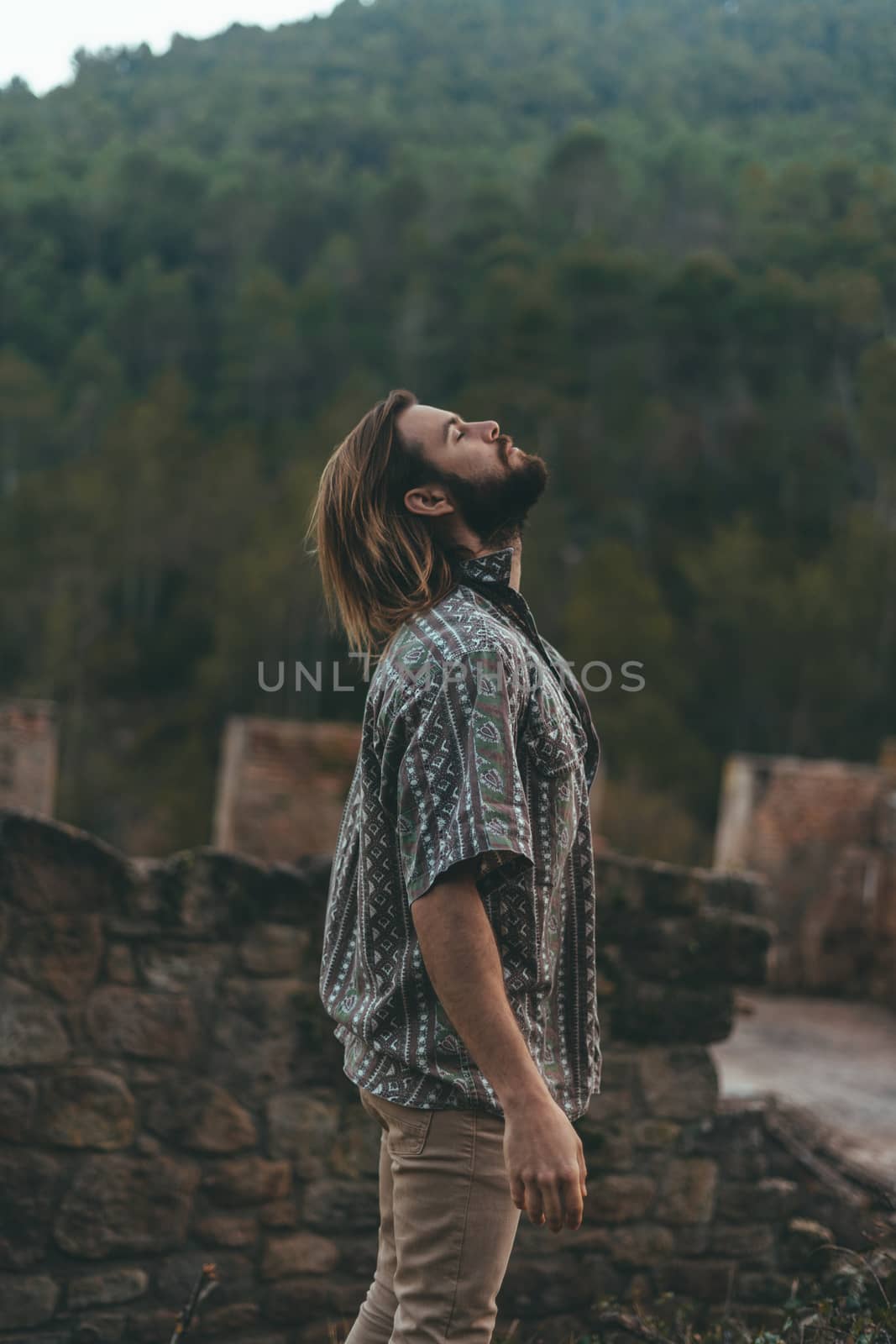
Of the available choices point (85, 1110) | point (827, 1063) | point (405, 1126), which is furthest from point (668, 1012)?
point (827, 1063)

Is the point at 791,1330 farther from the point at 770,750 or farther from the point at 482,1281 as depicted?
the point at 770,750

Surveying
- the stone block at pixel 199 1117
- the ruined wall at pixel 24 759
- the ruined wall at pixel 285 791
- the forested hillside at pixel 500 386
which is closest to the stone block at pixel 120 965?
the stone block at pixel 199 1117

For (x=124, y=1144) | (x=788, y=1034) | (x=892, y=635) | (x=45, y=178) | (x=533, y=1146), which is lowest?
(x=788, y=1034)

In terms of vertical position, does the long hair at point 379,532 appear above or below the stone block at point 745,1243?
above

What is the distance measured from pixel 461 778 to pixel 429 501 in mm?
399

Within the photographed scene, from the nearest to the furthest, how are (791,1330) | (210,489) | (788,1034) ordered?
(791,1330), (788,1034), (210,489)

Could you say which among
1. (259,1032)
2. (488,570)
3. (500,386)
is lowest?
(259,1032)

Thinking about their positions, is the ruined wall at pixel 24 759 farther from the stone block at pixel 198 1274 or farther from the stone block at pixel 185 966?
the stone block at pixel 198 1274

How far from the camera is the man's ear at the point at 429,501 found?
1.65 m

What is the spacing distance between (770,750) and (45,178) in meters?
33.4

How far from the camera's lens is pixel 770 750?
92.0 feet

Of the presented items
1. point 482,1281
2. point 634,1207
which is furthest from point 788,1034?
point 482,1281

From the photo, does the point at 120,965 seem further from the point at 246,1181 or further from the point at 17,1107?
the point at 246,1181

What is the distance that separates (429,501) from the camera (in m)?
1.66
